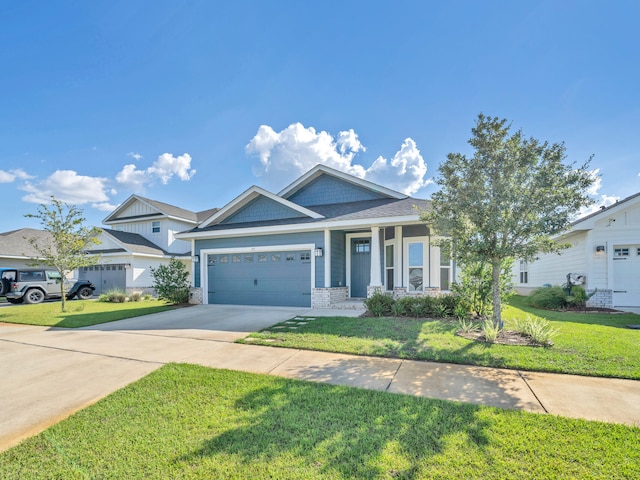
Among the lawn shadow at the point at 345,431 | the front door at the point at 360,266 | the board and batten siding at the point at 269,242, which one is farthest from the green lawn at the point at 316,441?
the front door at the point at 360,266

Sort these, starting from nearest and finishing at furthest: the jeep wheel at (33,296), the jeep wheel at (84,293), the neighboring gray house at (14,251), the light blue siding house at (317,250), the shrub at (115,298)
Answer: the light blue siding house at (317,250)
the jeep wheel at (33,296)
the shrub at (115,298)
the jeep wheel at (84,293)
the neighboring gray house at (14,251)

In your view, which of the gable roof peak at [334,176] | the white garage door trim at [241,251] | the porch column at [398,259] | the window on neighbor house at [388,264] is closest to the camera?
the white garage door trim at [241,251]

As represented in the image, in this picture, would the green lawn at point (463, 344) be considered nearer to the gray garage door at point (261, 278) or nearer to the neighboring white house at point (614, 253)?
the neighboring white house at point (614, 253)

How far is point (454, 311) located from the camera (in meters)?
8.51

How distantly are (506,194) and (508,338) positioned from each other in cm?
316

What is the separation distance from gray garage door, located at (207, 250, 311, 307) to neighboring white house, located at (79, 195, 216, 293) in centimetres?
536

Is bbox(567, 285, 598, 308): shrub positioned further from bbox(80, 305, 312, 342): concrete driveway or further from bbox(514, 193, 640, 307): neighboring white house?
bbox(80, 305, 312, 342): concrete driveway

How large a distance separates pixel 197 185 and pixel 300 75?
9.80m

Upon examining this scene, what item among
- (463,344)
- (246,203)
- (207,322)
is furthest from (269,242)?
(463,344)

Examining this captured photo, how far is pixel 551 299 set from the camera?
11133mm

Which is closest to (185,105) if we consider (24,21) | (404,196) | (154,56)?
(154,56)

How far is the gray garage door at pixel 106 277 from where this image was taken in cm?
1819

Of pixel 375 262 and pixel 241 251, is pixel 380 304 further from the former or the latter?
pixel 241 251

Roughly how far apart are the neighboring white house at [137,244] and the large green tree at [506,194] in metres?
15.6
